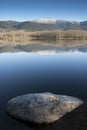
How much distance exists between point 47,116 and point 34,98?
6.42ft

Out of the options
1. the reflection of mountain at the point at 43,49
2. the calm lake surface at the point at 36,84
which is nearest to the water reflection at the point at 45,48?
the reflection of mountain at the point at 43,49

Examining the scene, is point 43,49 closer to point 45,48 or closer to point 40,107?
point 45,48

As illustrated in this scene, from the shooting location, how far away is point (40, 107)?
16.1 meters

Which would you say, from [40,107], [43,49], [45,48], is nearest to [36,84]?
[40,107]

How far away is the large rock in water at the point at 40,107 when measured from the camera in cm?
1560

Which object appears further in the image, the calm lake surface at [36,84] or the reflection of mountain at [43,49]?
the reflection of mountain at [43,49]

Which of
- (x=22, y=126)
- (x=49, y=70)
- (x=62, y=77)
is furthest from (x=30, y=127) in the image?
(x=49, y=70)

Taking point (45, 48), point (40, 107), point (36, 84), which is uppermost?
point (40, 107)

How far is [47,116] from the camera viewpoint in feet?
51.1

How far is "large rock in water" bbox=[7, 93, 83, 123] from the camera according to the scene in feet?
51.2

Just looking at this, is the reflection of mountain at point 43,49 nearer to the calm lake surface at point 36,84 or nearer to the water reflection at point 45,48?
the water reflection at point 45,48

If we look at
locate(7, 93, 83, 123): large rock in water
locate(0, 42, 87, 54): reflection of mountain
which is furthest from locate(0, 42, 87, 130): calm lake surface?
locate(0, 42, 87, 54): reflection of mountain

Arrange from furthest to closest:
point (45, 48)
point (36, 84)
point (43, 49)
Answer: point (45, 48) → point (43, 49) → point (36, 84)

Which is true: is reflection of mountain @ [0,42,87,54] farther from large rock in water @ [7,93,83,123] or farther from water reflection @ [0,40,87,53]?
large rock in water @ [7,93,83,123]
